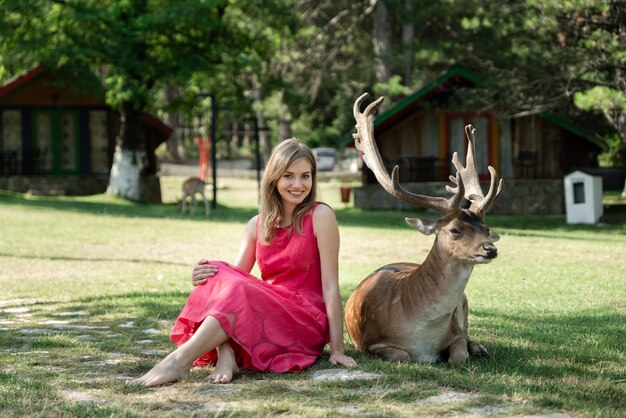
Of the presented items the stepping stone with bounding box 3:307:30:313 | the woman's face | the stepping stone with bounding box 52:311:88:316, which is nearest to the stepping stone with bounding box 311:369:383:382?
the woman's face

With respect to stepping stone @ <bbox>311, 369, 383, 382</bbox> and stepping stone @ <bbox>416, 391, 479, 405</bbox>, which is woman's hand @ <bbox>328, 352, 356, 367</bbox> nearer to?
stepping stone @ <bbox>311, 369, 383, 382</bbox>

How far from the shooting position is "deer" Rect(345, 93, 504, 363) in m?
5.97

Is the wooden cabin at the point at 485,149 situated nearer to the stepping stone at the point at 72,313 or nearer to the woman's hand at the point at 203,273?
the stepping stone at the point at 72,313

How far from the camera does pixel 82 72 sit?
27109mm

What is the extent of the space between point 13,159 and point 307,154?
28731 millimetres

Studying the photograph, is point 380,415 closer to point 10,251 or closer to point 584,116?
point 10,251

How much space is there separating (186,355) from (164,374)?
17cm

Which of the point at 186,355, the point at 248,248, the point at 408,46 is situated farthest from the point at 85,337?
the point at 408,46

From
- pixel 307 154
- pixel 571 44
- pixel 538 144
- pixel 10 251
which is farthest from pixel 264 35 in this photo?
pixel 307 154

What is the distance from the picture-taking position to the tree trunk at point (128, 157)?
93.1ft

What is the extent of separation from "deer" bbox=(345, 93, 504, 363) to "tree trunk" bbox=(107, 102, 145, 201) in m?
22.6

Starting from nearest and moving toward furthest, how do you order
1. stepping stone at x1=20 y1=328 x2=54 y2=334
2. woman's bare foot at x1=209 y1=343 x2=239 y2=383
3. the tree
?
1. woman's bare foot at x1=209 y1=343 x2=239 y2=383
2. stepping stone at x1=20 y1=328 x2=54 y2=334
3. the tree

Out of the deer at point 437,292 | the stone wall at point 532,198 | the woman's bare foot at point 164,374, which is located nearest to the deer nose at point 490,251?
the deer at point 437,292

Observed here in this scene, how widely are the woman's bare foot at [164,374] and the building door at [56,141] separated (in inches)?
1149
